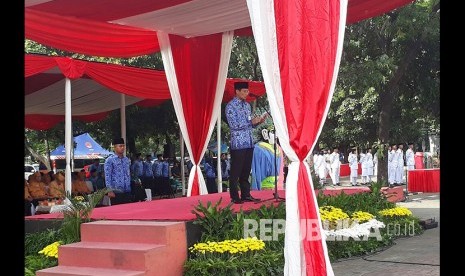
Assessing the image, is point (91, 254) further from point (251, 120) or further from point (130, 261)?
point (251, 120)

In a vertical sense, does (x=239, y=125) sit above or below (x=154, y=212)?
above

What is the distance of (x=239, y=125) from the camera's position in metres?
6.71

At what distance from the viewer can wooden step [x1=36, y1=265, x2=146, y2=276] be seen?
505 centimetres

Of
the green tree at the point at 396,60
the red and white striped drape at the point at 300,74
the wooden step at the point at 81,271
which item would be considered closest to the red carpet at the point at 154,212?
the wooden step at the point at 81,271

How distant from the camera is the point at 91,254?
17.9 ft

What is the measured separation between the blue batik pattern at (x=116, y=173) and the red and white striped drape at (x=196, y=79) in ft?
3.83

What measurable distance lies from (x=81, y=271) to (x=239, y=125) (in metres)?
2.49

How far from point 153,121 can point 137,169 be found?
239 centimetres

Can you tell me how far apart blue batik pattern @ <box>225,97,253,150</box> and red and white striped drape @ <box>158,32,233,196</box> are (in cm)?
251

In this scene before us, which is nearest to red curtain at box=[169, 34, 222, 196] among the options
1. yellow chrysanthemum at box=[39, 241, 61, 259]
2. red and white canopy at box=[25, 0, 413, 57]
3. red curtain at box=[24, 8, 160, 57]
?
red and white canopy at box=[25, 0, 413, 57]

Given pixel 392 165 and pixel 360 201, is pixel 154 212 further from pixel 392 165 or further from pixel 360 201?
pixel 392 165

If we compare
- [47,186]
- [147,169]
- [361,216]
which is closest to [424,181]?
[147,169]

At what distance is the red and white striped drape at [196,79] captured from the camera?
927 centimetres
